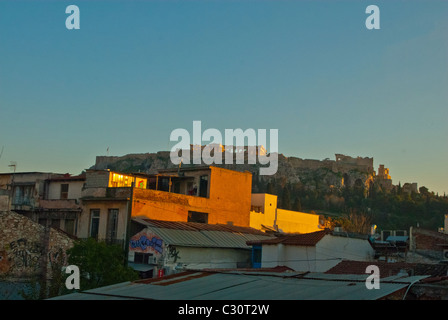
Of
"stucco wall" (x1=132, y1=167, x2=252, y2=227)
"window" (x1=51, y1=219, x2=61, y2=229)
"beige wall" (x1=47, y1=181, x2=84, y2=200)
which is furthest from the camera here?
"beige wall" (x1=47, y1=181, x2=84, y2=200)

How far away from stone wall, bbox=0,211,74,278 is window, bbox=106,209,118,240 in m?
5.54

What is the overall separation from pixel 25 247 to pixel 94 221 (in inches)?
322

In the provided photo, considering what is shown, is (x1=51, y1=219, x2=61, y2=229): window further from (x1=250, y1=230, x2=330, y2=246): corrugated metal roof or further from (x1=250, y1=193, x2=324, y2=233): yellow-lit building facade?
(x1=250, y1=193, x2=324, y2=233): yellow-lit building facade

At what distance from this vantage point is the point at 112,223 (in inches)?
1321

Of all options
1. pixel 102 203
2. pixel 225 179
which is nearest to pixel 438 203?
pixel 225 179

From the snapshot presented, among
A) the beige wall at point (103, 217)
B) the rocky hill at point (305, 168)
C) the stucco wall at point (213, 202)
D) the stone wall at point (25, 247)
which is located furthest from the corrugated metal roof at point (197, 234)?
the rocky hill at point (305, 168)

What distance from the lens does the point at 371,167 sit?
145 metres

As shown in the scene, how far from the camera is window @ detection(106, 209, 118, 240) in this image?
109 feet

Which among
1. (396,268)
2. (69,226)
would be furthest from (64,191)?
(396,268)

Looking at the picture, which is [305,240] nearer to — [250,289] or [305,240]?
[305,240]

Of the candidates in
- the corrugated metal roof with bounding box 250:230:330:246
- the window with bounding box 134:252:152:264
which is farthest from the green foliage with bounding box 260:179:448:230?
the window with bounding box 134:252:152:264

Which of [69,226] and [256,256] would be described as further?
[69,226]

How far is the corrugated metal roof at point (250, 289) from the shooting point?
1116cm
